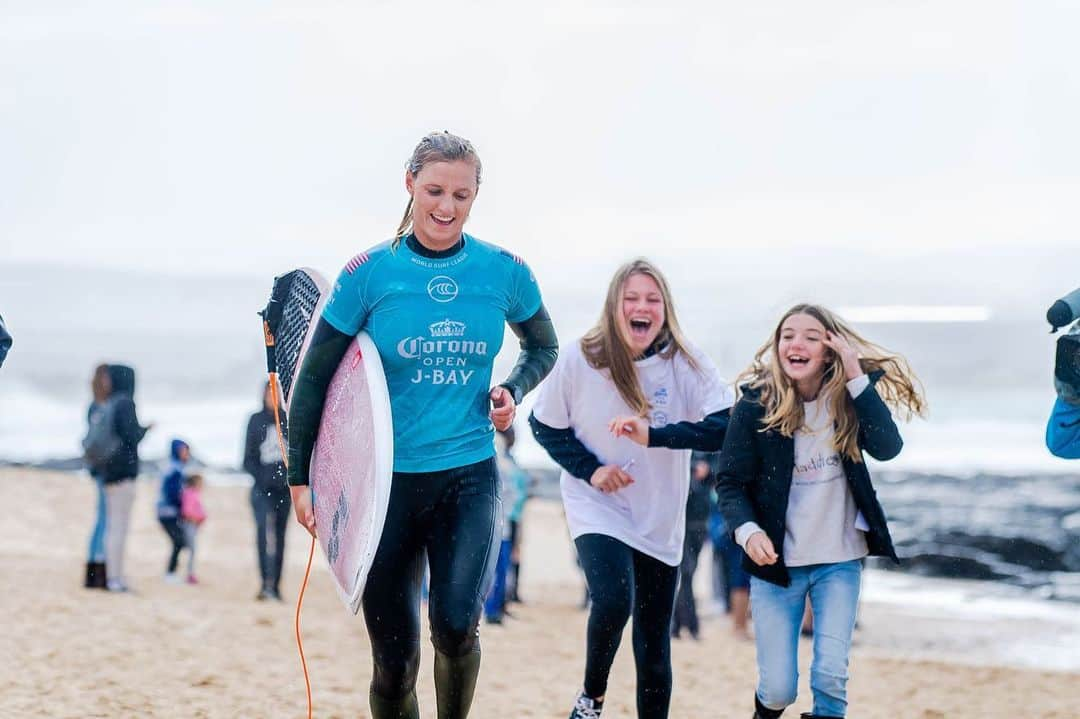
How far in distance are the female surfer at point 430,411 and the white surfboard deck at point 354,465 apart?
2.5 inches

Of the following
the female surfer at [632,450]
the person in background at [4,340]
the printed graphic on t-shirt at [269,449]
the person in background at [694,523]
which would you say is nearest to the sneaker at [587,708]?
the female surfer at [632,450]

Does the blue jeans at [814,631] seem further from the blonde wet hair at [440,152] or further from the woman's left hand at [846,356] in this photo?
the blonde wet hair at [440,152]

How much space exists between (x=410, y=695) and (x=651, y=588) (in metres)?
1.05

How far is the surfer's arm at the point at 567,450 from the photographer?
15.1 ft

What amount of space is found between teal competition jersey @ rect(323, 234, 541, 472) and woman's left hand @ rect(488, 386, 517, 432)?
54mm

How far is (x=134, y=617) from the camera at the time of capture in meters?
8.73

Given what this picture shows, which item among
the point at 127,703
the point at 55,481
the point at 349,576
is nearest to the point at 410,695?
the point at 349,576

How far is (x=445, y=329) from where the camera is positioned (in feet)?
12.1

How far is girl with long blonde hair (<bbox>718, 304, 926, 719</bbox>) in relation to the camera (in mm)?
4055

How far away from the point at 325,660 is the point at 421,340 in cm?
462

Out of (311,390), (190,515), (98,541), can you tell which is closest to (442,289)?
(311,390)

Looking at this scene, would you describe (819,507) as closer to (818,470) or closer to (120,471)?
(818,470)

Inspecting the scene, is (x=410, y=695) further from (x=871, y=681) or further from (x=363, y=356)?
(x=871, y=681)

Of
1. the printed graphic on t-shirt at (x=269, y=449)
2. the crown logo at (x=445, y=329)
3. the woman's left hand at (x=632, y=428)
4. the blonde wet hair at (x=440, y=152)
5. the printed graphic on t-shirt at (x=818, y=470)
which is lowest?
the printed graphic on t-shirt at (x=269, y=449)
